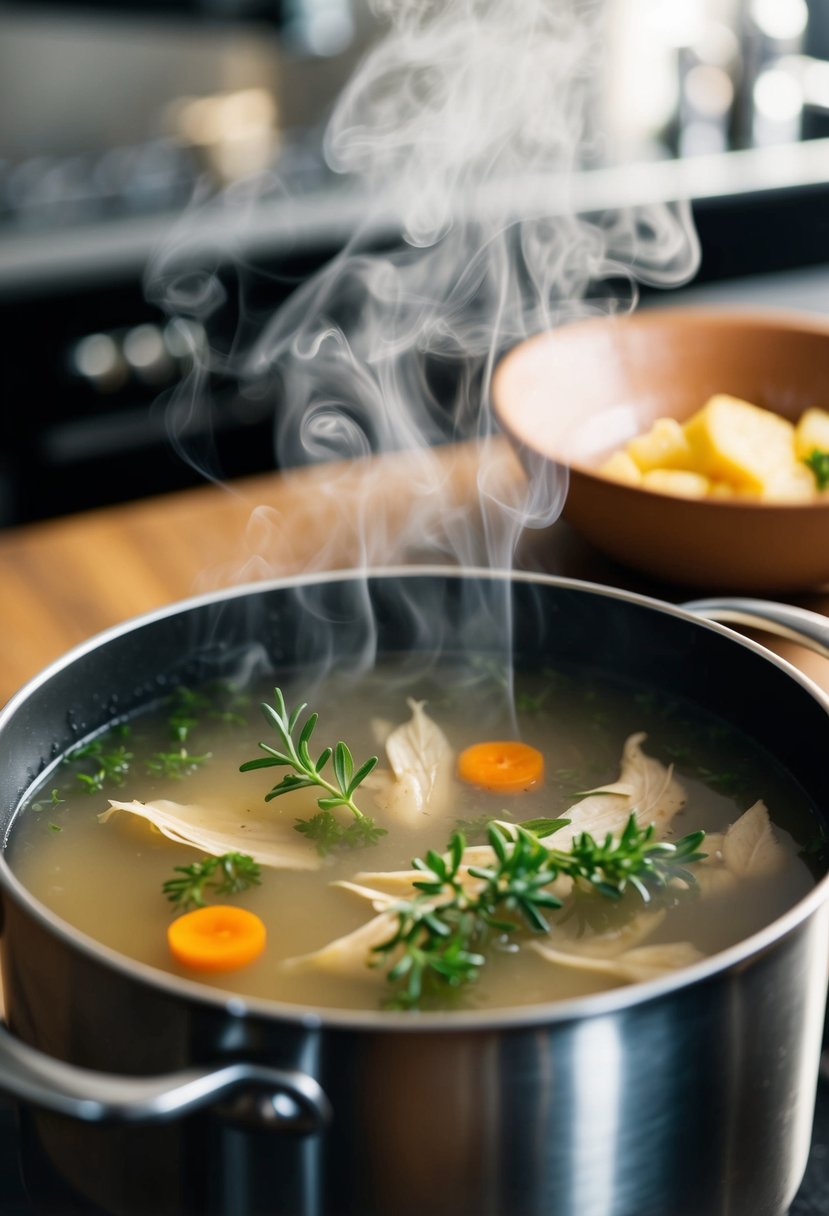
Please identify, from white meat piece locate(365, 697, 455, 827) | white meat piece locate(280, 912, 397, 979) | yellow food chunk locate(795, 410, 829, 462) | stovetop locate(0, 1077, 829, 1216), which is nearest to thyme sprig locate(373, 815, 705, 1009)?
white meat piece locate(280, 912, 397, 979)

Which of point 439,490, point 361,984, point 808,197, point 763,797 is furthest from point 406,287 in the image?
point 808,197

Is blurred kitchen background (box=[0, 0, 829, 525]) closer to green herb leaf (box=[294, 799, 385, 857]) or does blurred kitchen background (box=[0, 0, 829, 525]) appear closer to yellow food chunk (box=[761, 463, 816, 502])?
yellow food chunk (box=[761, 463, 816, 502])

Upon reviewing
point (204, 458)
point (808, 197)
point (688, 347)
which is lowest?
point (204, 458)

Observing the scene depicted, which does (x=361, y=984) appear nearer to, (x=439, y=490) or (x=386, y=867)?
(x=386, y=867)

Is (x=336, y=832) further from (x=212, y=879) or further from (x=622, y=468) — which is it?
(x=622, y=468)

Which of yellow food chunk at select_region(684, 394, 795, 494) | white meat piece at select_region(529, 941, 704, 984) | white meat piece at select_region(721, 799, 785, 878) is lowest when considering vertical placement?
white meat piece at select_region(721, 799, 785, 878)

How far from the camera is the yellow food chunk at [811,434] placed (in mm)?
1385

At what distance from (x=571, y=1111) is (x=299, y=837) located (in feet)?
1.18

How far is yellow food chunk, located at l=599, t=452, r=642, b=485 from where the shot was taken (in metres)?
1.31

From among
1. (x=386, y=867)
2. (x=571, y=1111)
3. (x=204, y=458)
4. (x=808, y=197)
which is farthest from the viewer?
(x=808, y=197)

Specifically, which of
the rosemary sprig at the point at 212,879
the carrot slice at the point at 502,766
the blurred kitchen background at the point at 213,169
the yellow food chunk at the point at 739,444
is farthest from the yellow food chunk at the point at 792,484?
the blurred kitchen background at the point at 213,169

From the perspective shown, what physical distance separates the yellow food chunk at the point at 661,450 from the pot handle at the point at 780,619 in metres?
0.35

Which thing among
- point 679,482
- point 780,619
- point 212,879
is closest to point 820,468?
point 679,482

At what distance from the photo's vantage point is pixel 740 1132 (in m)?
0.70
